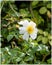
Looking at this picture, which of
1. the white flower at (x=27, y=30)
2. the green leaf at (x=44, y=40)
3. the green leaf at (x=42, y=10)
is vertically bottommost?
the green leaf at (x=44, y=40)

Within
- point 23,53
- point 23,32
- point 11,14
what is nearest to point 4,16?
point 11,14

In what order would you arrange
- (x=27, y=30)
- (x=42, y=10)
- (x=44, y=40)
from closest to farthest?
1. (x=27, y=30)
2. (x=44, y=40)
3. (x=42, y=10)

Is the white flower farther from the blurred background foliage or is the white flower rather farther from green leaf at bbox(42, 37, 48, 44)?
green leaf at bbox(42, 37, 48, 44)

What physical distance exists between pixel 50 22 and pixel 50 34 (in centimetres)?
17

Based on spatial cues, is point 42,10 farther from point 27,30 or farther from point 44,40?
point 27,30

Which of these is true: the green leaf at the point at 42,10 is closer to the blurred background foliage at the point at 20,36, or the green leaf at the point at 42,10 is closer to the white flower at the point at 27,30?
the blurred background foliage at the point at 20,36

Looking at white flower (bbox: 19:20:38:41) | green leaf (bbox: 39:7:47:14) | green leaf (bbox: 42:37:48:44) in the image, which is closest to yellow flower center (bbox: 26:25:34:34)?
white flower (bbox: 19:20:38:41)

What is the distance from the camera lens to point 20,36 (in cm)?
149

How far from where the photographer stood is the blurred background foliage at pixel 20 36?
54.2 inches

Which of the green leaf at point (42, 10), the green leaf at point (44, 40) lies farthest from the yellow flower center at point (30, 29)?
the green leaf at point (42, 10)

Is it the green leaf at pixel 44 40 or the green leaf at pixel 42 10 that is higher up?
the green leaf at pixel 42 10

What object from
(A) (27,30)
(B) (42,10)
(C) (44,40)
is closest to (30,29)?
(A) (27,30)

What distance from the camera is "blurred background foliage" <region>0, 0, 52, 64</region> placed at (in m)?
1.38

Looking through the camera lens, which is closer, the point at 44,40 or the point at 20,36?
the point at 20,36
